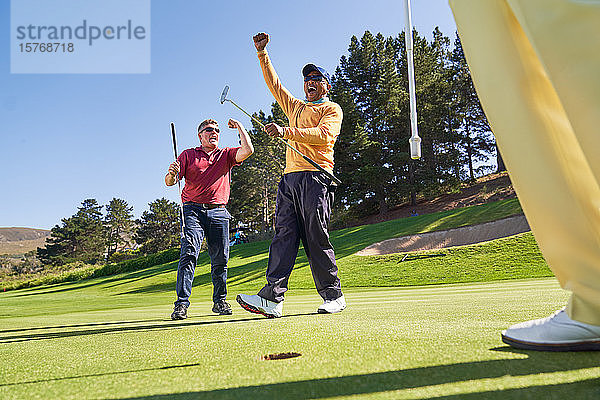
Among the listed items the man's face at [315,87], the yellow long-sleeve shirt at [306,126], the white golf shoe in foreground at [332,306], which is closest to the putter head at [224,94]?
the yellow long-sleeve shirt at [306,126]

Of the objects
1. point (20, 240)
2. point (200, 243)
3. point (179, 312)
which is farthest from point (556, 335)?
point (20, 240)

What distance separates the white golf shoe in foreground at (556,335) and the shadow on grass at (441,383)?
61 mm

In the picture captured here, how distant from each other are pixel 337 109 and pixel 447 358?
2831mm

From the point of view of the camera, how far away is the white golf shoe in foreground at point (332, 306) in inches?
136

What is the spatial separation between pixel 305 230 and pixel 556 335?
230cm

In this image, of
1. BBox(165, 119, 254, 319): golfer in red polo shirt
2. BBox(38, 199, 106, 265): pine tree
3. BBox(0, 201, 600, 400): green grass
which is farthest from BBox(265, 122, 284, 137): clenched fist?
BBox(38, 199, 106, 265): pine tree

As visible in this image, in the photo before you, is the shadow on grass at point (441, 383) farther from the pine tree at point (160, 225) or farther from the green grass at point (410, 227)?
the pine tree at point (160, 225)

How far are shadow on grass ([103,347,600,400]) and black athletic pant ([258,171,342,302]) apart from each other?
A: 7.37 ft

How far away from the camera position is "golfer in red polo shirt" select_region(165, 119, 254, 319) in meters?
4.18

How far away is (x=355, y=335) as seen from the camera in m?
2.03

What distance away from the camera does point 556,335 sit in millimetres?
1486

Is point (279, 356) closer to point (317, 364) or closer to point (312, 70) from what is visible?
point (317, 364)

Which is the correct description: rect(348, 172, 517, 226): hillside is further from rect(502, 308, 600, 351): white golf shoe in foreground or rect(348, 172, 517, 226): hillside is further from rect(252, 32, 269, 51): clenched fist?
rect(502, 308, 600, 351): white golf shoe in foreground

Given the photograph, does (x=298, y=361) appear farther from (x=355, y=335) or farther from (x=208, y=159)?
(x=208, y=159)
